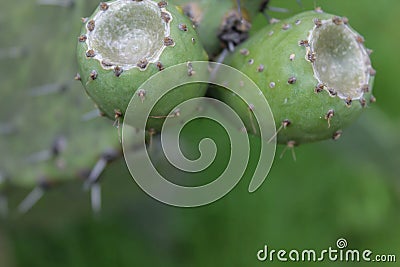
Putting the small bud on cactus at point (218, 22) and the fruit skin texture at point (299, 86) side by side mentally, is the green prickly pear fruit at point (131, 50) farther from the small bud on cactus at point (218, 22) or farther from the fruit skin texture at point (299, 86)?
the small bud on cactus at point (218, 22)

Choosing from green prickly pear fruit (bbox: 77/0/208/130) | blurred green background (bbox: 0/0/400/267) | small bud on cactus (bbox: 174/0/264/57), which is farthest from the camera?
blurred green background (bbox: 0/0/400/267)

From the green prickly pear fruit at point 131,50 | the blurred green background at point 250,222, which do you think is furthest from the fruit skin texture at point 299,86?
the blurred green background at point 250,222

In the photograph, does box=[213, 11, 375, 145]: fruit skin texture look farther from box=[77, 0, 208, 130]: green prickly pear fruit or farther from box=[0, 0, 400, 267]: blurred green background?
box=[0, 0, 400, 267]: blurred green background

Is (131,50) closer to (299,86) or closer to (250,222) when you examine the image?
(299,86)

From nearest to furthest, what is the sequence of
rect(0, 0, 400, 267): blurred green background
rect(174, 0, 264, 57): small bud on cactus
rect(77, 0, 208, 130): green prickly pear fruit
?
rect(77, 0, 208, 130): green prickly pear fruit < rect(174, 0, 264, 57): small bud on cactus < rect(0, 0, 400, 267): blurred green background

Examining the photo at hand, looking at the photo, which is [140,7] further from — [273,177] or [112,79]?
[273,177]

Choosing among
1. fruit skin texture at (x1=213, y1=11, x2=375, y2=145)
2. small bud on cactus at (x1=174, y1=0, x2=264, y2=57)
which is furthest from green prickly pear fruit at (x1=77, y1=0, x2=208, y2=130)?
small bud on cactus at (x1=174, y1=0, x2=264, y2=57)
